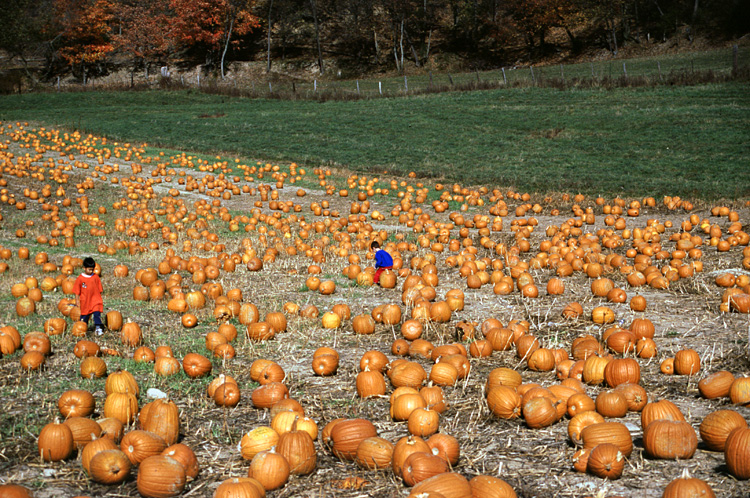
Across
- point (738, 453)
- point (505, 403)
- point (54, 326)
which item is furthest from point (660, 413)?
point (54, 326)

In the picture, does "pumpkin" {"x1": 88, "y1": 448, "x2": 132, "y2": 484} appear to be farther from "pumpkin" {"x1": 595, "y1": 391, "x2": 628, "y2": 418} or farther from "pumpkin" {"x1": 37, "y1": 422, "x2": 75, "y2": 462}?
"pumpkin" {"x1": 595, "y1": 391, "x2": 628, "y2": 418}

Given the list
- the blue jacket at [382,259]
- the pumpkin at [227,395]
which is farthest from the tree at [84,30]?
the pumpkin at [227,395]

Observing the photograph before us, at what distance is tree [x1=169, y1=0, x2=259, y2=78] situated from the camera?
65.0 m

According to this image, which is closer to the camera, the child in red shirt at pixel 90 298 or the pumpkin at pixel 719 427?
the pumpkin at pixel 719 427

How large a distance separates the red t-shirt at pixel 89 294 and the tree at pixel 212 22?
61731 millimetres

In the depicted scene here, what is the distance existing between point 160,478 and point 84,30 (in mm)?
70210

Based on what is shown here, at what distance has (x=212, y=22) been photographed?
67.3 meters

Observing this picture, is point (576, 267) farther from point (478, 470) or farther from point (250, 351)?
point (478, 470)

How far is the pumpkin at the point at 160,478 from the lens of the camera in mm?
4320

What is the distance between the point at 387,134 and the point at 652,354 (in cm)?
2717

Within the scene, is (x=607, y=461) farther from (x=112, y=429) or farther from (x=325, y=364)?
(x=112, y=429)

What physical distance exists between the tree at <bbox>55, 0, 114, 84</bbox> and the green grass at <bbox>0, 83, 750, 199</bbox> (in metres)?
19.6

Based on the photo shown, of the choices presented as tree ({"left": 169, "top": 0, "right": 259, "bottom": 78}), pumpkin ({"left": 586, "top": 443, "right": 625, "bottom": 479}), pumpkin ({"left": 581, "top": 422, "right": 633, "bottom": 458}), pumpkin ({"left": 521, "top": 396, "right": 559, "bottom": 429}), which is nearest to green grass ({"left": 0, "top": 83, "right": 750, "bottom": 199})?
pumpkin ({"left": 521, "top": 396, "right": 559, "bottom": 429})

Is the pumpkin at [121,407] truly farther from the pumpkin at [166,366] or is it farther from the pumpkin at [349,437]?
the pumpkin at [349,437]
